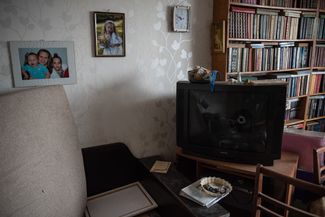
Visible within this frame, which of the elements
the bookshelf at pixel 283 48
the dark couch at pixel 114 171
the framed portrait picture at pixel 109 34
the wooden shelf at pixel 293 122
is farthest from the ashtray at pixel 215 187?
the wooden shelf at pixel 293 122

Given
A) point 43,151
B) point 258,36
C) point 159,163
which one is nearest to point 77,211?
point 43,151

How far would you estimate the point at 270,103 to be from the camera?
149 centimetres

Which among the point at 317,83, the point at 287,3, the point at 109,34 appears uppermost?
the point at 287,3

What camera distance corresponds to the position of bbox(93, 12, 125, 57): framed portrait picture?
61.7 inches

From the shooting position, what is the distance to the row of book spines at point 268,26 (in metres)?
1.96

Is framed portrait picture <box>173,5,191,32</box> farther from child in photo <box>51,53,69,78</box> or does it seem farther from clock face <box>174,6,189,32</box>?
child in photo <box>51,53,69,78</box>

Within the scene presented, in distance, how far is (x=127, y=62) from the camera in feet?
5.63

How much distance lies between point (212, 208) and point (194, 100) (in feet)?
2.35

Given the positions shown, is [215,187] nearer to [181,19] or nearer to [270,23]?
[181,19]

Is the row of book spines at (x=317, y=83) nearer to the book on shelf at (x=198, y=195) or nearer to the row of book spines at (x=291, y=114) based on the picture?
the row of book spines at (x=291, y=114)

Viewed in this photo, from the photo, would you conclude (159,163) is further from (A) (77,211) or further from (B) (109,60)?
(B) (109,60)

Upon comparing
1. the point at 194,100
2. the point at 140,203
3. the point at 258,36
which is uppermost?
the point at 258,36

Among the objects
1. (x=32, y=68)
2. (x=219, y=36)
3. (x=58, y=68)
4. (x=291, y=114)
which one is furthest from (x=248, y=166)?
(x=32, y=68)

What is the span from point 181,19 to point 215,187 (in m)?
1.26
